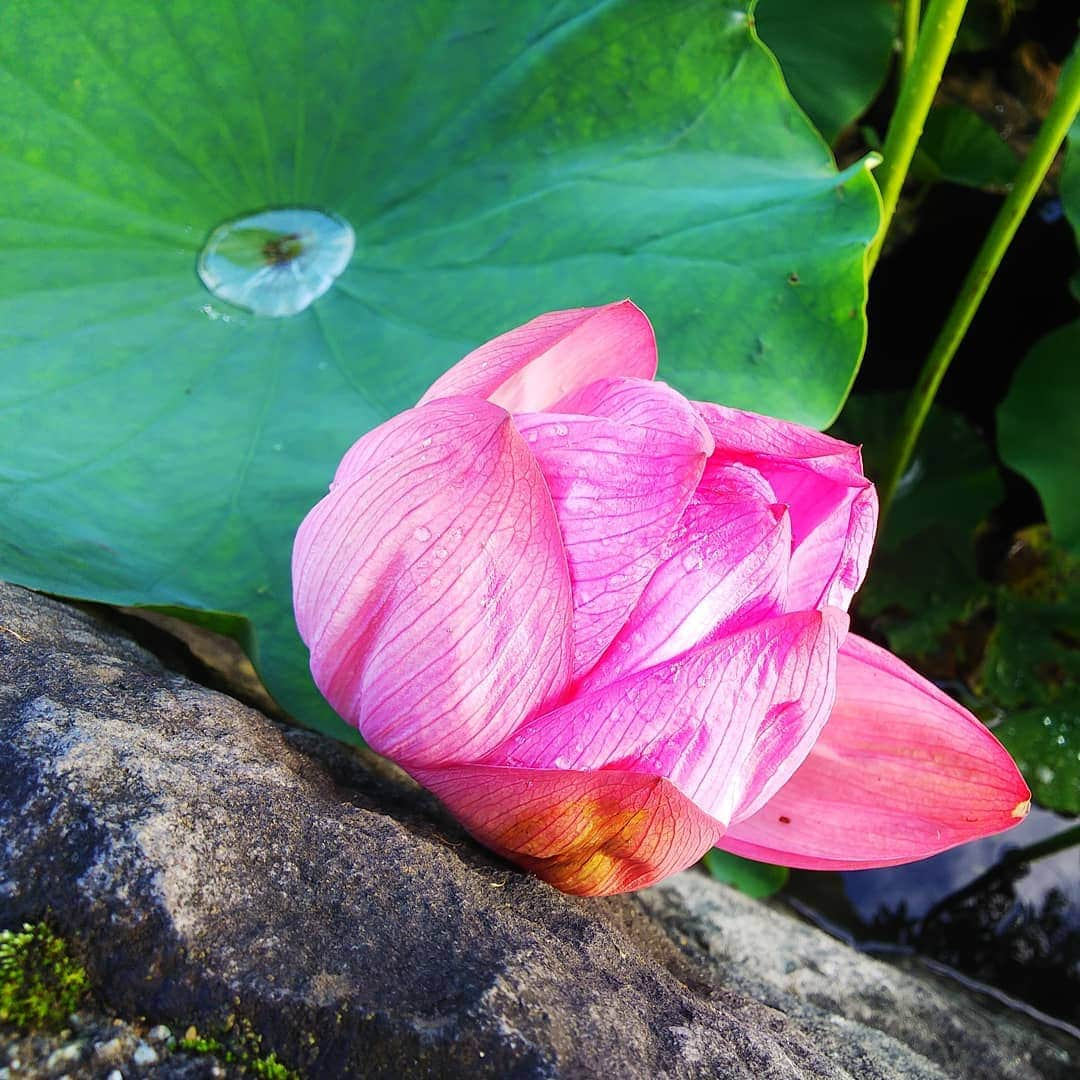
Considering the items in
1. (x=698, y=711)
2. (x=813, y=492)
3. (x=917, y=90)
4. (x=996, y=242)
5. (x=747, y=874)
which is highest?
(x=917, y=90)

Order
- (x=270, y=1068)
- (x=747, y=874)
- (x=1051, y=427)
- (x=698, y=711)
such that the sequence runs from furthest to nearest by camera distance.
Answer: (x=1051, y=427)
(x=747, y=874)
(x=698, y=711)
(x=270, y=1068)

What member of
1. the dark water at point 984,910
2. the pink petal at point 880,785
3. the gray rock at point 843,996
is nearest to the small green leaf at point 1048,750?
the dark water at point 984,910

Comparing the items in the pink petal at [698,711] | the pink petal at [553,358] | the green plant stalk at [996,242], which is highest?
the green plant stalk at [996,242]

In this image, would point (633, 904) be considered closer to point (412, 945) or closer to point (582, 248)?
point (412, 945)

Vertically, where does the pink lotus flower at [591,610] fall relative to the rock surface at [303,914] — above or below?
above

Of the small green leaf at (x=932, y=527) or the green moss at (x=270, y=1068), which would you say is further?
the small green leaf at (x=932, y=527)

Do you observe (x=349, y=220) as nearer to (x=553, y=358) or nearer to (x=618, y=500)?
(x=553, y=358)

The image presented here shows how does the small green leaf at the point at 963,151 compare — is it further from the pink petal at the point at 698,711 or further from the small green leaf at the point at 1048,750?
Answer: the pink petal at the point at 698,711

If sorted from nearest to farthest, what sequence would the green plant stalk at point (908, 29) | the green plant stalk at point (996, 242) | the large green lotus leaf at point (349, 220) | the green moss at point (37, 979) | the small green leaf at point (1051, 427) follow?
the green moss at point (37, 979)
the large green lotus leaf at point (349, 220)
the green plant stalk at point (996, 242)
the green plant stalk at point (908, 29)
the small green leaf at point (1051, 427)

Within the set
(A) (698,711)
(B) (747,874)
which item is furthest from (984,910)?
(A) (698,711)
